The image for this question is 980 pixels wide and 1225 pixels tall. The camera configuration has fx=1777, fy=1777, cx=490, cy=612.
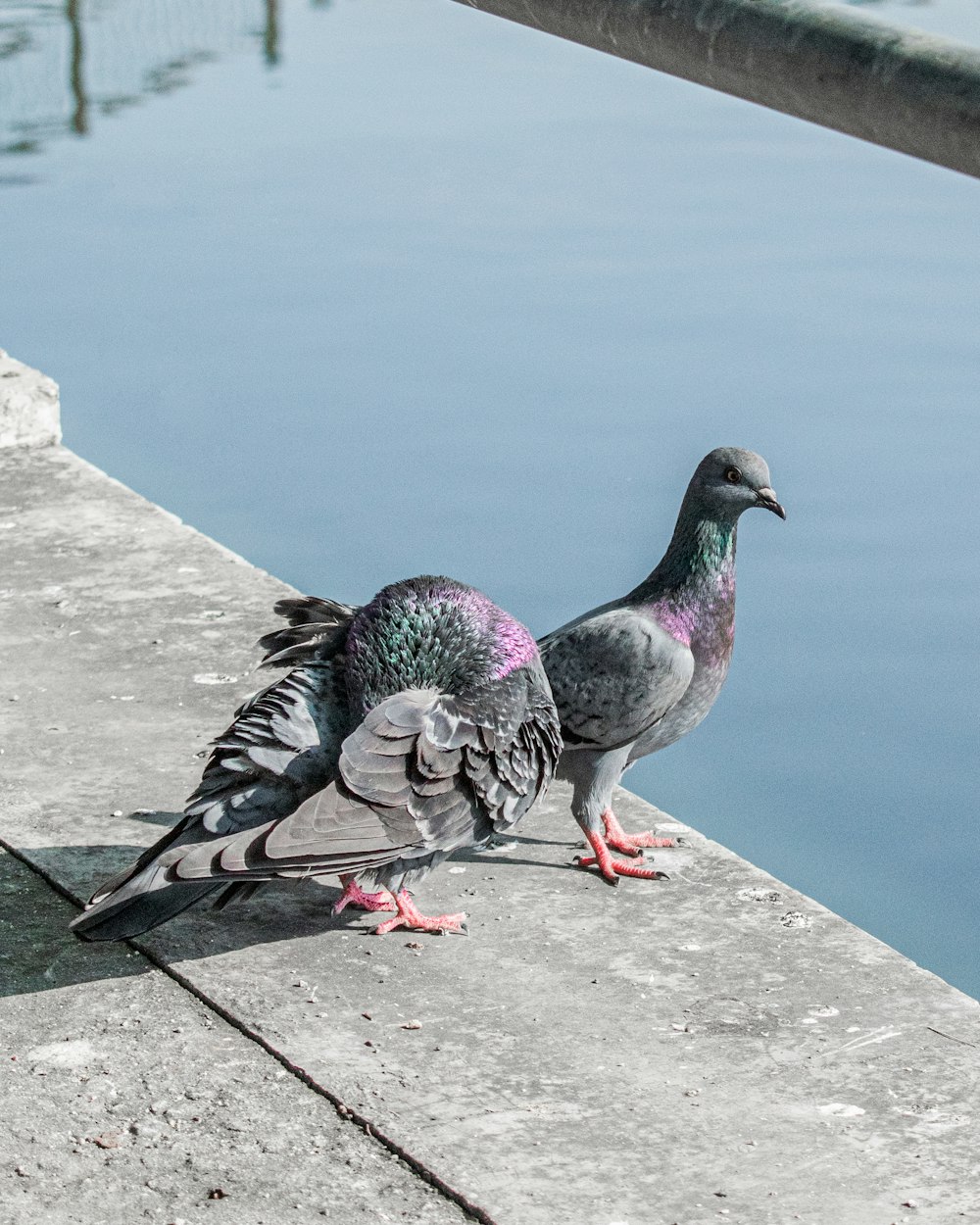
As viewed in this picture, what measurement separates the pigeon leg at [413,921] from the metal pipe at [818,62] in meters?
1.87

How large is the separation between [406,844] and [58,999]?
65 cm

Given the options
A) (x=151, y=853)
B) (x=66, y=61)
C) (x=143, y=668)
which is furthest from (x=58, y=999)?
(x=66, y=61)

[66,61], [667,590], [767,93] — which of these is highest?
[767,93]

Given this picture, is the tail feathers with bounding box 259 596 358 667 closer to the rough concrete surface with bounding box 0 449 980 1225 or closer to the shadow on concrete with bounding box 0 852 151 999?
the rough concrete surface with bounding box 0 449 980 1225

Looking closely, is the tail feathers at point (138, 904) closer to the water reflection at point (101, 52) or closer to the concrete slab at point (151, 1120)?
the concrete slab at point (151, 1120)

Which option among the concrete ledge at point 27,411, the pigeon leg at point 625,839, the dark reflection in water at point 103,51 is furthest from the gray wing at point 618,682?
the dark reflection in water at point 103,51

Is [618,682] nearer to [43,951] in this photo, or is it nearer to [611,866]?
[611,866]

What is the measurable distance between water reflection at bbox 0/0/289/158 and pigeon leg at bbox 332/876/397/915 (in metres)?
11.3

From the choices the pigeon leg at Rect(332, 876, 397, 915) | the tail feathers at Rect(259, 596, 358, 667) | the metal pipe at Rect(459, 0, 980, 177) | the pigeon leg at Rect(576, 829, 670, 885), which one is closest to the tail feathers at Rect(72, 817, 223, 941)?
the pigeon leg at Rect(332, 876, 397, 915)

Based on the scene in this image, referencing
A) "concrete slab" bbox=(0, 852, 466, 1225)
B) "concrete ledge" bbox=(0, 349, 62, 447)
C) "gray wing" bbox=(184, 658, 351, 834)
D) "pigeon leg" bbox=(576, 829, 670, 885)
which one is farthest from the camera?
"concrete ledge" bbox=(0, 349, 62, 447)

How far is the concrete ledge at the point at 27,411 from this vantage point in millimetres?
5688

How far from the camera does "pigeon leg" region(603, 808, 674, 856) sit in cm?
365

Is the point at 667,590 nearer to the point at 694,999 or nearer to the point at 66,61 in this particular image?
the point at 694,999

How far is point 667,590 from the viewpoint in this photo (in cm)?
372
